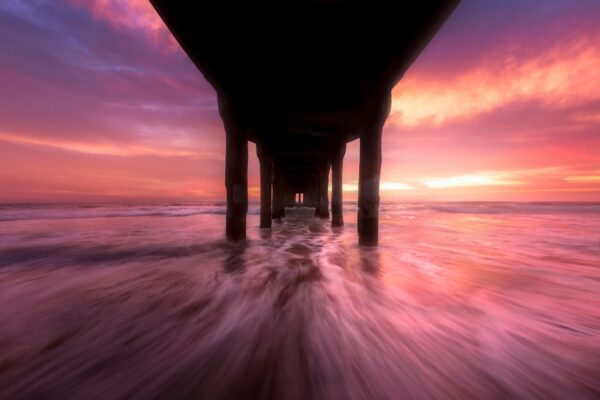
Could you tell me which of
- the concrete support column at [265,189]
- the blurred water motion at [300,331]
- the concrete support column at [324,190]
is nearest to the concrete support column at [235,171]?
the blurred water motion at [300,331]

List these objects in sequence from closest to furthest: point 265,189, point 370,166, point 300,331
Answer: point 300,331 → point 370,166 → point 265,189

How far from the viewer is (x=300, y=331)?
6.98ft

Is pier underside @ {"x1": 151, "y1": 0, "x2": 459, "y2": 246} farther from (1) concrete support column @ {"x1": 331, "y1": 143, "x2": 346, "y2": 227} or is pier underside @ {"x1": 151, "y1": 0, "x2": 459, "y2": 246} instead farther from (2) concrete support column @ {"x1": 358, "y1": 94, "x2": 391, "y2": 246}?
(1) concrete support column @ {"x1": 331, "y1": 143, "x2": 346, "y2": 227}

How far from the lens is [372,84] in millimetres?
4828

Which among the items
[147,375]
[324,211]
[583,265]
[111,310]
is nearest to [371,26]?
[147,375]

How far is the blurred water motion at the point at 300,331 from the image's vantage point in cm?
151

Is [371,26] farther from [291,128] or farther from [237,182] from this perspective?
[291,128]

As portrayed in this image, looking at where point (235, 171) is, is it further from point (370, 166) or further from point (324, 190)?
point (324, 190)

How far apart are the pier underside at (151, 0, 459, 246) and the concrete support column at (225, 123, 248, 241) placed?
23 millimetres

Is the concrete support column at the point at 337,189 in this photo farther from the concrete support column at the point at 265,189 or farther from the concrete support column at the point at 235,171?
the concrete support column at the point at 235,171

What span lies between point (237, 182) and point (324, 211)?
9531 millimetres

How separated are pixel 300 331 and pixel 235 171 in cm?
427

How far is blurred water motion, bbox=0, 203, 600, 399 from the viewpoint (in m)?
1.51

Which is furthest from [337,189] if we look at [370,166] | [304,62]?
[304,62]
